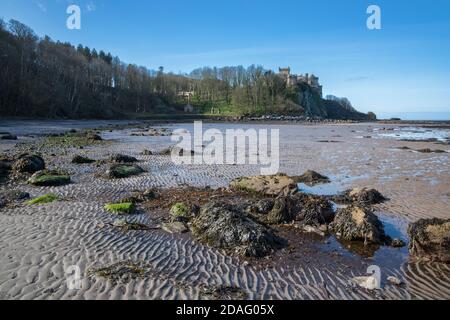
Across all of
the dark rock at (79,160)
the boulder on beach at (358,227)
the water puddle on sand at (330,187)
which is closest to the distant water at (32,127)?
the dark rock at (79,160)

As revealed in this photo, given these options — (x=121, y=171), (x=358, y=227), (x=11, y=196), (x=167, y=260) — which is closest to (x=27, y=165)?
(x=121, y=171)

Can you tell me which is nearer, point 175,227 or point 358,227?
point 358,227

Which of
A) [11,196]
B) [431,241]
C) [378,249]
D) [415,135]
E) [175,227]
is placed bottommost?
[378,249]

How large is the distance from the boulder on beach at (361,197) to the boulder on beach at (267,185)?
1.81 m

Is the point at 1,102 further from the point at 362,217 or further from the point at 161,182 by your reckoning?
the point at 362,217

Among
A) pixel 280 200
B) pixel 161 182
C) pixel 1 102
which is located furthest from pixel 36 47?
pixel 280 200

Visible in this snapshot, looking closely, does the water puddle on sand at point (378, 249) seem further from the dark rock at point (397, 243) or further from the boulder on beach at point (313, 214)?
the boulder on beach at point (313, 214)

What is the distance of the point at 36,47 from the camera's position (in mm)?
96125

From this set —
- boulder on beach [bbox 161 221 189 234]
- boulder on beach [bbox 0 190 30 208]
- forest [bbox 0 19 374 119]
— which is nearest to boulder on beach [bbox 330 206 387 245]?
boulder on beach [bbox 161 221 189 234]

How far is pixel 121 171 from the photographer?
17547mm

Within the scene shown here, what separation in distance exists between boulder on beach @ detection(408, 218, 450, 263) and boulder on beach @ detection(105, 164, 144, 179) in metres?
12.6

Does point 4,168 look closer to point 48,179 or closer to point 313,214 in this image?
point 48,179

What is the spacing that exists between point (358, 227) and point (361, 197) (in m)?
4.36

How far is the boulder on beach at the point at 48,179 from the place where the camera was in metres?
14.8
